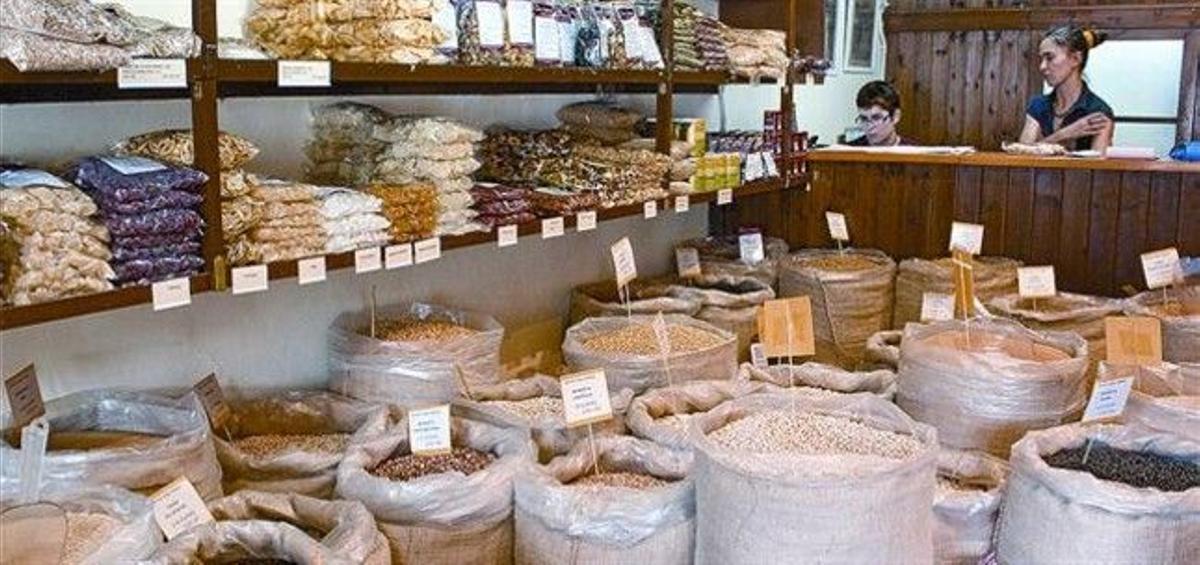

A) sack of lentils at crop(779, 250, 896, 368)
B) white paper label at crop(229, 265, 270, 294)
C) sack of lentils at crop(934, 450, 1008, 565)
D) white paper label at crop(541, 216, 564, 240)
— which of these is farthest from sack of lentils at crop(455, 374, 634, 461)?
sack of lentils at crop(779, 250, 896, 368)

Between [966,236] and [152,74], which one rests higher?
[152,74]

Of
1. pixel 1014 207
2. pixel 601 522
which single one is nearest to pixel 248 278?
pixel 601 522

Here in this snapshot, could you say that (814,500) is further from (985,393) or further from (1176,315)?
(1176,315)

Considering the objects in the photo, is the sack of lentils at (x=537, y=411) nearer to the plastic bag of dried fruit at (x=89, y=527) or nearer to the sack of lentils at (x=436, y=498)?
the sack of lentils at (x=436, y=498)

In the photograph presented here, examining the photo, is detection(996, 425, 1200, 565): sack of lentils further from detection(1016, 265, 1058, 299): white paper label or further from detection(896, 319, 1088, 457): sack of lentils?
detection(1016, 265, 1058, 299): white paper label

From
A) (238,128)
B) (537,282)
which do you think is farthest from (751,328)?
(238,128)

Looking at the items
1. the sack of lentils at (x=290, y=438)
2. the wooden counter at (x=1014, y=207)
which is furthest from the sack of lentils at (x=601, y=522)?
the wooden counter at (x=1014, y=207)

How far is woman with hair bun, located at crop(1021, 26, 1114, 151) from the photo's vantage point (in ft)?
15.7

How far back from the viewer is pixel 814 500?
1961 millimetres

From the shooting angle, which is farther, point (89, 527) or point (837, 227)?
point (837, 227)

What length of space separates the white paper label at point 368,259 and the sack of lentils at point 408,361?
321 mm

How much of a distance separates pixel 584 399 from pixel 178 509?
81 cm

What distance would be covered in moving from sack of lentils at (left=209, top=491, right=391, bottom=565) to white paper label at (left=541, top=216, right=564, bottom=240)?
41.0 inches

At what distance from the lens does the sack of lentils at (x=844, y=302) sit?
3.88 m
